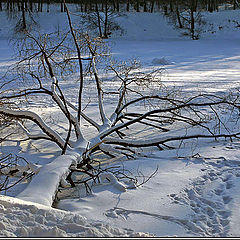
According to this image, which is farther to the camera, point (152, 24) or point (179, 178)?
point (152, 24)

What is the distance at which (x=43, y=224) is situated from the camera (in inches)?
90.1

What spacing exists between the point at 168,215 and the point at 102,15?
29233 mm

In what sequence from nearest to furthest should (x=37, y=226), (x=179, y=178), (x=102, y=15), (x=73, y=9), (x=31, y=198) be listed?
(x=37, y=226), (x=31, y=198), (x=179, y=178), (x=102, y=15), (x=73, y=9)

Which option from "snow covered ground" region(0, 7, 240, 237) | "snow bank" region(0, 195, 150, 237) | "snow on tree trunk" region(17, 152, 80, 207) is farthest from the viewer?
"snow on tree trunk" region(17, 152, 80, 207)

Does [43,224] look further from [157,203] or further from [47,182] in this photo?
[157,203]

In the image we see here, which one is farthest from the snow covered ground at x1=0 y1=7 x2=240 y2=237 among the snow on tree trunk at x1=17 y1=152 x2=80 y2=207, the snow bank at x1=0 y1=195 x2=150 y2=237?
the snow on tree trunk at x1=17 y1=152 x2=80 y2=207

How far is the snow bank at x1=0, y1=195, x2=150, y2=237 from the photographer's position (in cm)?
219

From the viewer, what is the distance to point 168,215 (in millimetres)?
2771

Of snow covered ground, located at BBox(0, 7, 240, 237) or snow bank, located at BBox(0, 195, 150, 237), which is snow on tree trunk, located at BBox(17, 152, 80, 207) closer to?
snow covered ground, located at BBox(0, 7, 240, 237)

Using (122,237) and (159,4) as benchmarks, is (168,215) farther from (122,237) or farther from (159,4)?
(159,4)

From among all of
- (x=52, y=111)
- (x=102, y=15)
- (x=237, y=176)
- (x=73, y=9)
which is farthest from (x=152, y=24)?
(x=237, y=176)

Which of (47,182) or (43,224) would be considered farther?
(47,182)

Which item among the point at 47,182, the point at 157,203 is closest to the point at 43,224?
the point at 47,182

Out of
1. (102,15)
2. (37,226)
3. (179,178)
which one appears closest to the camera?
(37,226)
